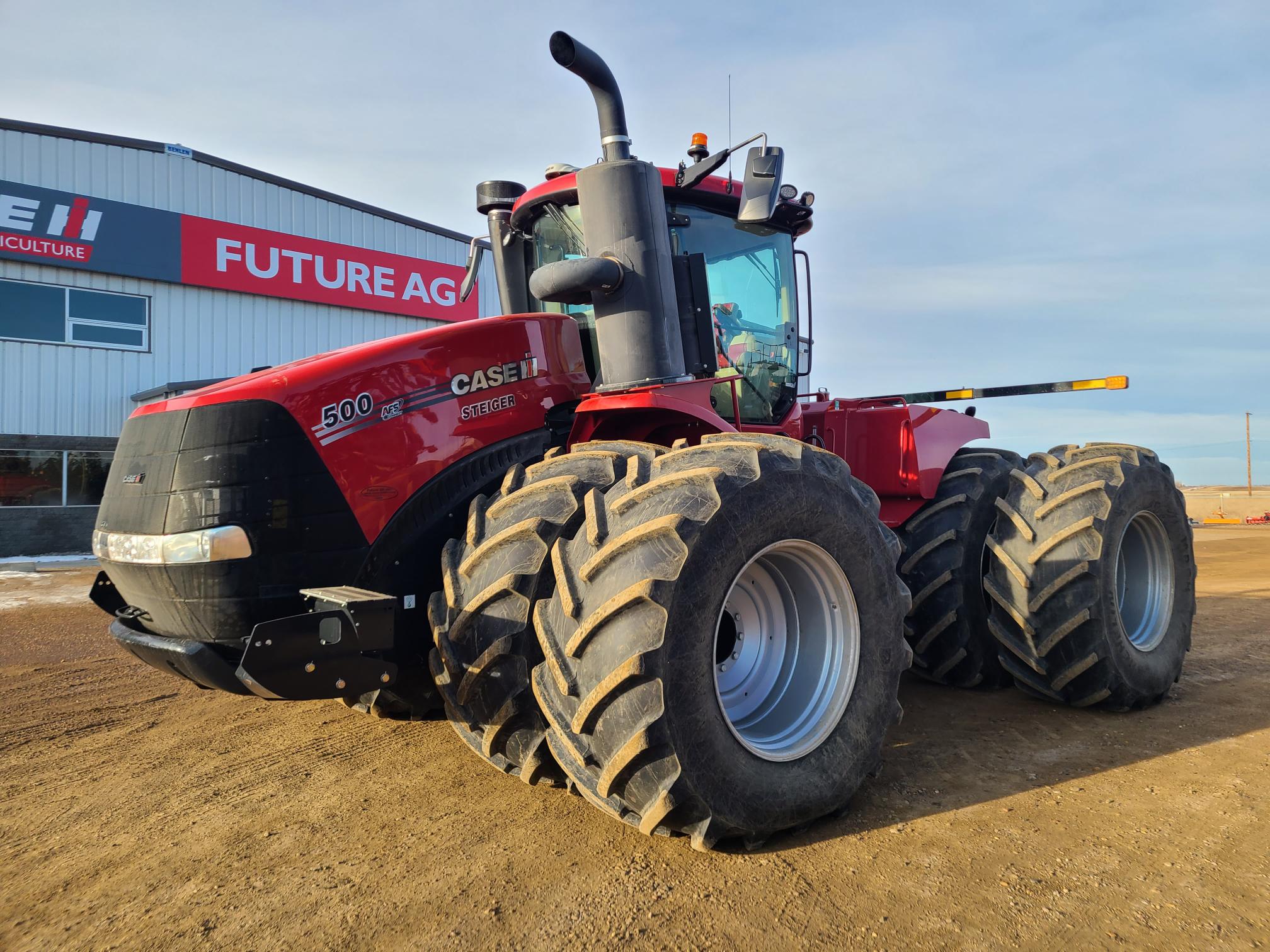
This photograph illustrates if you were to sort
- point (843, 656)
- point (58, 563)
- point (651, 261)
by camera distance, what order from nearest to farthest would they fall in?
1. point (843, 656)
2. point (651, 261)
3. point (58, 563)

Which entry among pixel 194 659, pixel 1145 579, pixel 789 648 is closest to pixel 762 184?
pixel 789 648

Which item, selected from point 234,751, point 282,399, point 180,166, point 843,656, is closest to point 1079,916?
point 843,656

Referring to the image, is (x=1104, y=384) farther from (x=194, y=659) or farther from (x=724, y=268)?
(x=194, y=659)

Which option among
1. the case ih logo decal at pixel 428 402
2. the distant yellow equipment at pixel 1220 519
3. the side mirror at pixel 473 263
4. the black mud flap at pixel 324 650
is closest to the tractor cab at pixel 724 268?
the side mirror at pixel 473 263

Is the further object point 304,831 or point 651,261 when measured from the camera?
point 651,261

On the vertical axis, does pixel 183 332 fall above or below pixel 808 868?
above

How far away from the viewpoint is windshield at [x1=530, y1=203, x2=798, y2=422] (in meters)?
4.29

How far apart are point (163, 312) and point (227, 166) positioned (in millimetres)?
3132

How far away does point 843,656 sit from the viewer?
318 centimetres

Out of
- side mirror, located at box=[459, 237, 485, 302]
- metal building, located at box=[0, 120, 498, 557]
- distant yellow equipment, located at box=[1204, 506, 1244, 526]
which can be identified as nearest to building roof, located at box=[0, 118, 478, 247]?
metal building, located at box=[0, 120, 498, 557]

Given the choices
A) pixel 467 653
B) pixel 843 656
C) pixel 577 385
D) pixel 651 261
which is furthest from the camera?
pixel 577 385

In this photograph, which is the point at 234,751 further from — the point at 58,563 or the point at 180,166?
the point at 180,166

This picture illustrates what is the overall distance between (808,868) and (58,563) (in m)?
14.4

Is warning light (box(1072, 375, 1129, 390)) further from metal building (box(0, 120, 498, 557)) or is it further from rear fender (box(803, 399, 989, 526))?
metal building (box(0, 120, 498, 557))
